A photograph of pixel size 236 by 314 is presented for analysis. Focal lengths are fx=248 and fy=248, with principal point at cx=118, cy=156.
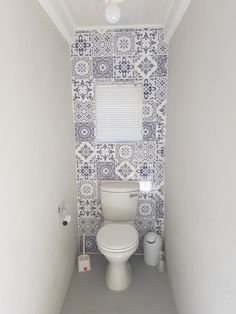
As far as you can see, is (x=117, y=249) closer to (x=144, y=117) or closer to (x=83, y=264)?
(x=83, y=264)

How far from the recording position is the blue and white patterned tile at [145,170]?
241 centimetres

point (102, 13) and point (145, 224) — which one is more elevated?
point (102, 13)

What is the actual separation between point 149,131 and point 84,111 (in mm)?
647

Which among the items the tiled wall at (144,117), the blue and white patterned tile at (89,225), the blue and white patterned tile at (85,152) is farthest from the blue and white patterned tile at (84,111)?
the blue and white patterned tile at (89,225)

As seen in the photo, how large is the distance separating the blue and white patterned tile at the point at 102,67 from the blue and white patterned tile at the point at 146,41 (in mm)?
280

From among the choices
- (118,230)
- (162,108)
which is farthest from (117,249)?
(162,108)

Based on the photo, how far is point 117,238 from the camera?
6.69 feet

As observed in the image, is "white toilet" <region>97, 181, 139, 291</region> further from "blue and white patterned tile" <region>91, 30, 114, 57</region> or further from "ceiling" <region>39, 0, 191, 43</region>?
"ceiling" <region>39, 0, 191, 43</region>

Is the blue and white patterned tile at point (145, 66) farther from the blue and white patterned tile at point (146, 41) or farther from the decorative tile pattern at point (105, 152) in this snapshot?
the decorative tile pattern at point (105, 152)

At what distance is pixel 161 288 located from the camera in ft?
6.93
